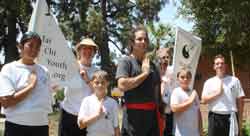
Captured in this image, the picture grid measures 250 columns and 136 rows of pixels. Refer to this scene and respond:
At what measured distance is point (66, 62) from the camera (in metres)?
5.71

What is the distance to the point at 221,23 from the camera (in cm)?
1323

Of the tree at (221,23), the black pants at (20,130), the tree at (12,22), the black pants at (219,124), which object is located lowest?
the black pants at (219,124)

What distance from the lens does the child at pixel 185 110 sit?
610cm

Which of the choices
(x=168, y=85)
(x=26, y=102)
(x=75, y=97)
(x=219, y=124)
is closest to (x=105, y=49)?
(x=219, y=124)

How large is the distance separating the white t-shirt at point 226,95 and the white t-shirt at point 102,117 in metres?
1.95

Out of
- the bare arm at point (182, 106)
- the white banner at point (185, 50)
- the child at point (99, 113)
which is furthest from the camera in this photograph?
the white banner at point (185, 50)

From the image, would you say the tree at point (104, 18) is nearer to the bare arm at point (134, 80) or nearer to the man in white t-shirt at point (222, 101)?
the man in white t-shirt at point (222, 101)

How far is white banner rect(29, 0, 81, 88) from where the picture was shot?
5.57 meters

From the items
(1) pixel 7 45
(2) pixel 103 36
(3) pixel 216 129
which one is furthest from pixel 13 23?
(3) pixel 216 129

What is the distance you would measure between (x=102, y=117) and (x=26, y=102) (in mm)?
1048

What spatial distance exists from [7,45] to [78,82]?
80.4 ft

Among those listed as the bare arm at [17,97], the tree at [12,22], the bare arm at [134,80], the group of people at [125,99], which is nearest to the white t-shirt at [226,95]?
the group of people at [125,99]

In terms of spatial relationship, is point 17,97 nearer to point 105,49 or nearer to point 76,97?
point 76,97

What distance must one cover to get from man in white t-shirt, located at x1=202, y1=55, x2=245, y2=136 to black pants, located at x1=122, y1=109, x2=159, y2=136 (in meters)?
2.14
